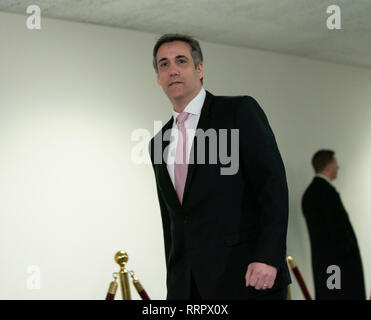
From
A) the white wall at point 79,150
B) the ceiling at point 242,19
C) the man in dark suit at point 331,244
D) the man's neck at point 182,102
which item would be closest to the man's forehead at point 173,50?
the man's neck at point 182,102

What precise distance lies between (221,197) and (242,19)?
2.57 meters

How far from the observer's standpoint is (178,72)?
179cm

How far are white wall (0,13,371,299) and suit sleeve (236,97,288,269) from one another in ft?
7.37

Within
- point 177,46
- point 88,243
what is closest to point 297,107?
point 88,243

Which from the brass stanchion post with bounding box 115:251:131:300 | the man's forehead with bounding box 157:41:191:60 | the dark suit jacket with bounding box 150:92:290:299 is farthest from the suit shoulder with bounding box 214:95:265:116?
the brass stanchion post with bounding box 115:251:131:300

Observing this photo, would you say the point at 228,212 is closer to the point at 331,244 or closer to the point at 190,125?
the point at 190,125

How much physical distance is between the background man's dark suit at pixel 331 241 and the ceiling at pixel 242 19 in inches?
39.0

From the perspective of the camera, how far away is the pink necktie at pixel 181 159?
1.76 meters

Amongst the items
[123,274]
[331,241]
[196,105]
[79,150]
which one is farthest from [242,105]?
[331,241]

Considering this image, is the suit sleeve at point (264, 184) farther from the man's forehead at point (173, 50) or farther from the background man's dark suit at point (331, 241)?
the background man's dark suit at point (331, 241)

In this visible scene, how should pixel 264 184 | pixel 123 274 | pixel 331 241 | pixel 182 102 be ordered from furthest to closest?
pixel 331 241, pixel 123 274, pixel 182 102, pixel 264 184

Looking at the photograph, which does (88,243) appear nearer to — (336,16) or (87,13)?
(87,13)

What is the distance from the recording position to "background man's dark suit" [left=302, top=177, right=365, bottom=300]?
4.12 metres

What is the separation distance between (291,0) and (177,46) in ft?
7.01
